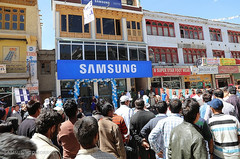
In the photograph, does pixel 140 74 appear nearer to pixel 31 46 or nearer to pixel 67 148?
pixel 31 46

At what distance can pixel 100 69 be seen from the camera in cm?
1397

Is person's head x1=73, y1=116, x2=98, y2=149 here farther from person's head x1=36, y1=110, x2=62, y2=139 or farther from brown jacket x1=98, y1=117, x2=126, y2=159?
brown jacket x1=98, y1=117, x2=126, y2=159

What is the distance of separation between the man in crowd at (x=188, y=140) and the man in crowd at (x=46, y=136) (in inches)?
59.2

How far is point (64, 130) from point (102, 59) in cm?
1256

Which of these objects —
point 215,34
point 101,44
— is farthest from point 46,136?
point 215,34

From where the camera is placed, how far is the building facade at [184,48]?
57.7 ft

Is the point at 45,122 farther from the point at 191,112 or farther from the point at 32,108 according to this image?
the point at 191,112

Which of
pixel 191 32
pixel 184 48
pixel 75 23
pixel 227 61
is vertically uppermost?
pixel 191 32

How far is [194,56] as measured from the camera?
19828 mm

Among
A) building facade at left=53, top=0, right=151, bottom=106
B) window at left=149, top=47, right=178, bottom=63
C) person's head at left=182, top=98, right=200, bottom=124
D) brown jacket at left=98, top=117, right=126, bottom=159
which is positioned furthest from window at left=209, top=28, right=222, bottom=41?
brown jacket at left=98, top=117, right=126, bottom=159

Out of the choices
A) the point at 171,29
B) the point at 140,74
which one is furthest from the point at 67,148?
the point at 171,29

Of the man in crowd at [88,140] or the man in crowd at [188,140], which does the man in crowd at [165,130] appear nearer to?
the man in crowd at [188,140]

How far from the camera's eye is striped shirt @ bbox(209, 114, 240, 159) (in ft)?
8.27

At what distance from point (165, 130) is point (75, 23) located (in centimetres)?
1448
